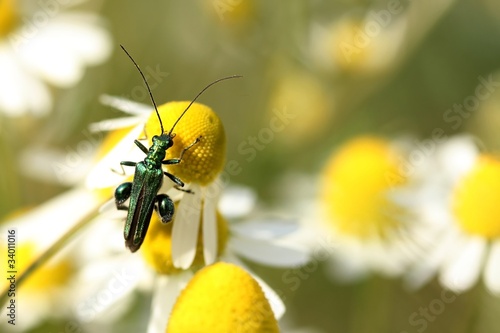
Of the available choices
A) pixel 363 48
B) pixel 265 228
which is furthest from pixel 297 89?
pixel 265 228

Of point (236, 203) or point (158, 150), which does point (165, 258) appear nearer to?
point (158, 150)

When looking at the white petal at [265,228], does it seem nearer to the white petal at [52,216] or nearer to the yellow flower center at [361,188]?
the white petal at [52,216]

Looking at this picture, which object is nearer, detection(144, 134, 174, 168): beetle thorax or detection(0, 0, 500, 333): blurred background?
detection(144, 134, 174, 168): beetle thorax

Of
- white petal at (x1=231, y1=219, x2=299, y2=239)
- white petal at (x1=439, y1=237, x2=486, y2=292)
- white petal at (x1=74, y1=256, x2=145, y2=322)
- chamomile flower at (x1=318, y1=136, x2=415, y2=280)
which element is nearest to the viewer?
white petal at (x1=74, y1=256, x2=145, y2=322)

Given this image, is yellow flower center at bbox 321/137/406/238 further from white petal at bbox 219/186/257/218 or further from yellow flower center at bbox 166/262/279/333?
yellow flower center at bbox 166/262/279/333

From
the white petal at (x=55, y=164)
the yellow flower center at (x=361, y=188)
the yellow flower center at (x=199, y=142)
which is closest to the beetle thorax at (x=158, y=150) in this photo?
the yellow flower center at (x=199, y=142)

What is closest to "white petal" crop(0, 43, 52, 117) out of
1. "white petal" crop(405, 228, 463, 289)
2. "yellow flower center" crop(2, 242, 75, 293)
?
"yellow flower center" crop(2, 242, 75, 293)

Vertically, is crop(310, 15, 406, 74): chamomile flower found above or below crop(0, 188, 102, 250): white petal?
above
